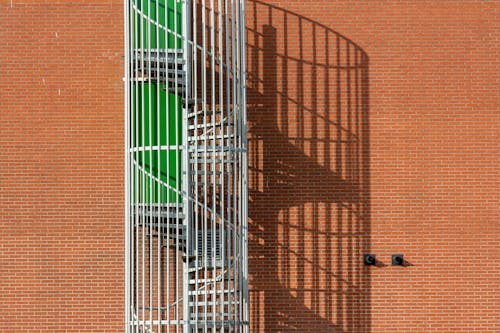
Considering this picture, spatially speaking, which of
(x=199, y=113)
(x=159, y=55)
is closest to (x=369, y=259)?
(x=199, y=113)

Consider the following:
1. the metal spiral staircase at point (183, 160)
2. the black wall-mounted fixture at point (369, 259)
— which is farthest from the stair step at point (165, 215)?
the black wall-mounted fixture at point (369, 259)

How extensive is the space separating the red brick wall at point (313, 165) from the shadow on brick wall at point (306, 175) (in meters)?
0.02

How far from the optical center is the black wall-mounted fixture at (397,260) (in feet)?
27.2

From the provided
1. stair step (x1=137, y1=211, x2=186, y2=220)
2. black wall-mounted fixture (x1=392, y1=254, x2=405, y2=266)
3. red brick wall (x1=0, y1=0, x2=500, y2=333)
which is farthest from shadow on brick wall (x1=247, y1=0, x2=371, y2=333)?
stair step (x1=137, y1=211, x2=186, y2=220)

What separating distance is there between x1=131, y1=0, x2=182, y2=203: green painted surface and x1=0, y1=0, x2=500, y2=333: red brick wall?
77cm

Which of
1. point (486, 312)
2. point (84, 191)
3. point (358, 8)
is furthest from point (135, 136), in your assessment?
point (486, 312)

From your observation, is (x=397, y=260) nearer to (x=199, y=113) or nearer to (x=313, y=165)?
(x=313, y=165)

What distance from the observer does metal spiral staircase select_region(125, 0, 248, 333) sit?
741 cm

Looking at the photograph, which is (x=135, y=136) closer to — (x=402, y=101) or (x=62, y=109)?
(x=62, y=109)

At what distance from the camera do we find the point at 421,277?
27.4ft

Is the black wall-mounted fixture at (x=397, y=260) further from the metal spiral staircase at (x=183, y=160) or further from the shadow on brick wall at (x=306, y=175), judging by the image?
the metal spiral staircase at (x=183, y=160)

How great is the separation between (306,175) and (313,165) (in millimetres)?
169

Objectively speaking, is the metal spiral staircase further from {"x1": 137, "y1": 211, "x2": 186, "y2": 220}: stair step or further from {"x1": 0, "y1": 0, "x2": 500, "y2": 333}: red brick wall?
{"x1": 0, "y1": 0, "x2": 500, "y2": 333}: red brick wall

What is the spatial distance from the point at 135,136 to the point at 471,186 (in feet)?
15.0
